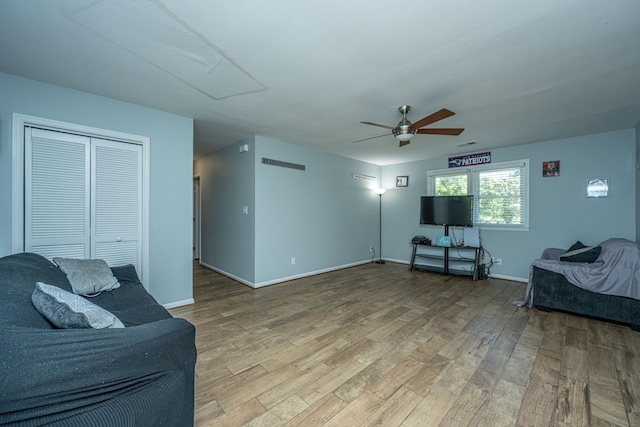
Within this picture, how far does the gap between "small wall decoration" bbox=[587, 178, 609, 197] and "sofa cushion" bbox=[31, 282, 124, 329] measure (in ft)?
19.5

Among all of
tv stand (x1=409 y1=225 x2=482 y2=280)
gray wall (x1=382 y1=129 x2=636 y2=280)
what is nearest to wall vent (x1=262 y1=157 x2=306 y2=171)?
tv stand (x1=409 y1=225 x2=482 y2=280)

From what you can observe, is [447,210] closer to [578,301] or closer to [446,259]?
[446,259]

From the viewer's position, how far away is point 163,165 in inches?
124

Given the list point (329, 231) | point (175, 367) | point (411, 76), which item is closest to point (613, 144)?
point (411, 76)

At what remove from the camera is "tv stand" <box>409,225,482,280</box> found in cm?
478

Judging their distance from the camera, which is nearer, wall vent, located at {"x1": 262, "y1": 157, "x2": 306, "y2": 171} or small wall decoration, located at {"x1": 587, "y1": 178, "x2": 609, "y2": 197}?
small wall decoration, located at {"x1": 587, "y1": 178, "x2": 609, "y2": 197}

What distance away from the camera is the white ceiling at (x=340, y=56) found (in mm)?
1560

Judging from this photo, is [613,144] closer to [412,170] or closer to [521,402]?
[412,170]

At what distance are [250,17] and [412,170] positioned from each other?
5.03 meters

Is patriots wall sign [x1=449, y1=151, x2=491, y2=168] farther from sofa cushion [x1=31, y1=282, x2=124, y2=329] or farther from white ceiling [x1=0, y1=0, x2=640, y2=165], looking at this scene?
sofa cushion [x1=31, y1=282, x2=124, y2=329]

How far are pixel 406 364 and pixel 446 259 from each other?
351cm

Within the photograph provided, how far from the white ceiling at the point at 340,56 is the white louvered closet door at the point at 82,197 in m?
0.59

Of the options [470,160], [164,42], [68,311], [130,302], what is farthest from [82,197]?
[470,160]

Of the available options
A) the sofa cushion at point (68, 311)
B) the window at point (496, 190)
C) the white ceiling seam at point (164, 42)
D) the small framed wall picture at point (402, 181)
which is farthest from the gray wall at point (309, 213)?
the sofa cushion at point (68, 311)
